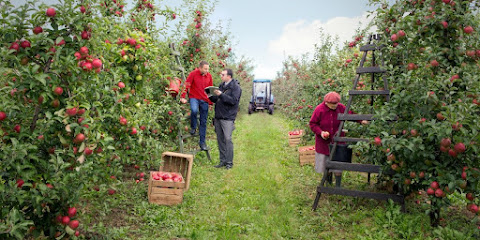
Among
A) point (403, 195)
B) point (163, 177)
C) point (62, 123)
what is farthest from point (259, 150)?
point (62, 123)

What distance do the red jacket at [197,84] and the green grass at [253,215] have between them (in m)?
1.71

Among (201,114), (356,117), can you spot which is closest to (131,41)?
(356,117)

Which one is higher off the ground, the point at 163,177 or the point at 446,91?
the point at 446,91

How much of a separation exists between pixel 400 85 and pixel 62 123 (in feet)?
11.1

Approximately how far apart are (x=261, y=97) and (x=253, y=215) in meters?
19.2

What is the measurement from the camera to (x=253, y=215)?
481 cm

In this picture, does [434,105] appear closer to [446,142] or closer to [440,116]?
[440,116]

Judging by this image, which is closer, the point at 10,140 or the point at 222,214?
the point at 10,140

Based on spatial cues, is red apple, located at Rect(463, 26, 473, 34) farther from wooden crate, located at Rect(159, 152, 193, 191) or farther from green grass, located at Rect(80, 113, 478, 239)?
wooden crate, located at Rect(159, 152, 193, 191)

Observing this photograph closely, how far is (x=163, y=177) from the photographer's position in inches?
208

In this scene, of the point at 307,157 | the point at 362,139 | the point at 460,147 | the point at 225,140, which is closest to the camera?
the point at 460,147

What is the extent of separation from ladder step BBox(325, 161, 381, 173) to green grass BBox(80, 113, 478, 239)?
467 mm

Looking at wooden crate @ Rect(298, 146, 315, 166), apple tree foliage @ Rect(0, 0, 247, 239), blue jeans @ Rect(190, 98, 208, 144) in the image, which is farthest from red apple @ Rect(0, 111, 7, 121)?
wooden crate @ Rect(298, 146, 315, 166)

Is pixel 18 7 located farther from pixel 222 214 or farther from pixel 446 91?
pixel 446 91
